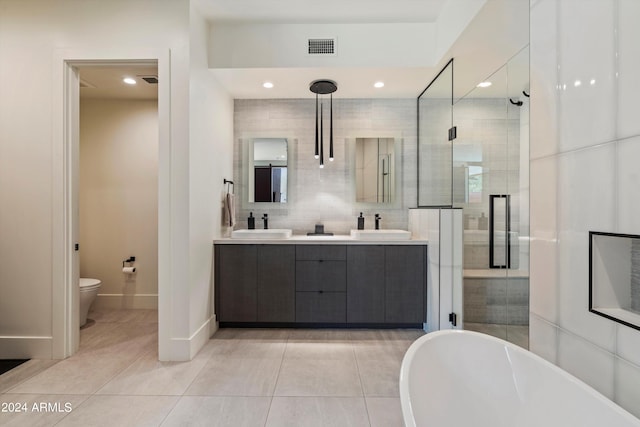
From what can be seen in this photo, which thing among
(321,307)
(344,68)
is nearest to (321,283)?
(321,307)

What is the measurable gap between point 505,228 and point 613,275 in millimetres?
1095

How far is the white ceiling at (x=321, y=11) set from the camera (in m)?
2.38

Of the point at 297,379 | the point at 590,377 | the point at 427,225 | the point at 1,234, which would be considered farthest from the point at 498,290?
the point at 1,234

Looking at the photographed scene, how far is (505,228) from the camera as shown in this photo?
6.99 feet

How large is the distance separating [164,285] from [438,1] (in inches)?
121

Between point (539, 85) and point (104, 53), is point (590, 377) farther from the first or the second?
point (104, 53)

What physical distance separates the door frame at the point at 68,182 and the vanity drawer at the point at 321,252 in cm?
116

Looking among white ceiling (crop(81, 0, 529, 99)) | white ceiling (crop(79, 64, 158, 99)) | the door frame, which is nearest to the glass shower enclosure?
white ceiling (crop(81, 0, 529, 99))

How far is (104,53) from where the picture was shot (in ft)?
7.65

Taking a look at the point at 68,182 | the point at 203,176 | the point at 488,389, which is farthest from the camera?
the point at 203,176

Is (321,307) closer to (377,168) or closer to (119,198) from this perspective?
(377,168)

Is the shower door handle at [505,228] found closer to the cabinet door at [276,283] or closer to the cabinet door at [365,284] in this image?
the cabinet door at [365,284]

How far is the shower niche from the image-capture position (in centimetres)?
105

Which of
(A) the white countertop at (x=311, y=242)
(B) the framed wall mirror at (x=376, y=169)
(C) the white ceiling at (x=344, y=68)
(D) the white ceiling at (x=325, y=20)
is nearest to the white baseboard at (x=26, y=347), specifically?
(A) the white countertop at (x=311, y=242)
